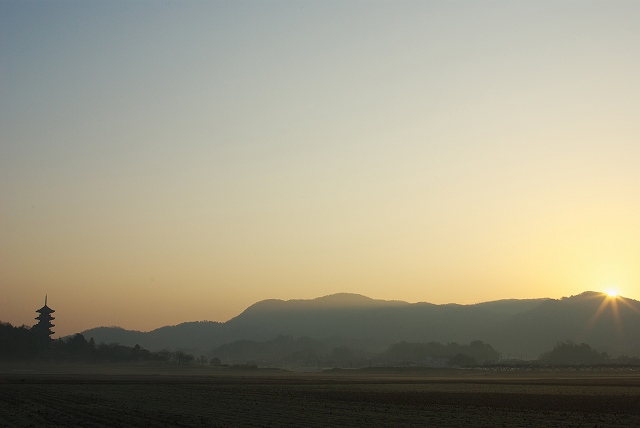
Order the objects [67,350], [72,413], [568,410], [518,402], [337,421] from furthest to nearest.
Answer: [67,350], [518,402], [568,410], [72,413], [337,421]

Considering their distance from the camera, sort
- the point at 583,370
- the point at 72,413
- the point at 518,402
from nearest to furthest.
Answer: the point at 72,413 → the point at 518,402 → the point at 583,370

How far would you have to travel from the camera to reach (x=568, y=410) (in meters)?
45.7

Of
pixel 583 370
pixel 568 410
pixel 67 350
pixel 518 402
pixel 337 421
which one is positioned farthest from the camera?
pixel 67 350

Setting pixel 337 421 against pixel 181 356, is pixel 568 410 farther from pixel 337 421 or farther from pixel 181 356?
pixel 181 356

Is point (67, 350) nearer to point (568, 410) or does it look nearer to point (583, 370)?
point (583, 370)

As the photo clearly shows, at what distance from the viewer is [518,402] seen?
53906mm

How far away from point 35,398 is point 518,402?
4059cm

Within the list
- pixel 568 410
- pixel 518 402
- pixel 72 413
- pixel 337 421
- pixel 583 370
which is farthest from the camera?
pixel 583 370

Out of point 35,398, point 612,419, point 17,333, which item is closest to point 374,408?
point 612,419

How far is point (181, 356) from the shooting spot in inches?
7328

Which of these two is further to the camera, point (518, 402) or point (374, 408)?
point (518, 402)

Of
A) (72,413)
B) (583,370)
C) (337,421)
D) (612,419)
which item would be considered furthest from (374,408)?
(583,370)

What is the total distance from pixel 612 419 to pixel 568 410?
22.2ft

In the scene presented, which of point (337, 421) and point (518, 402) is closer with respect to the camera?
point (337, 421)
